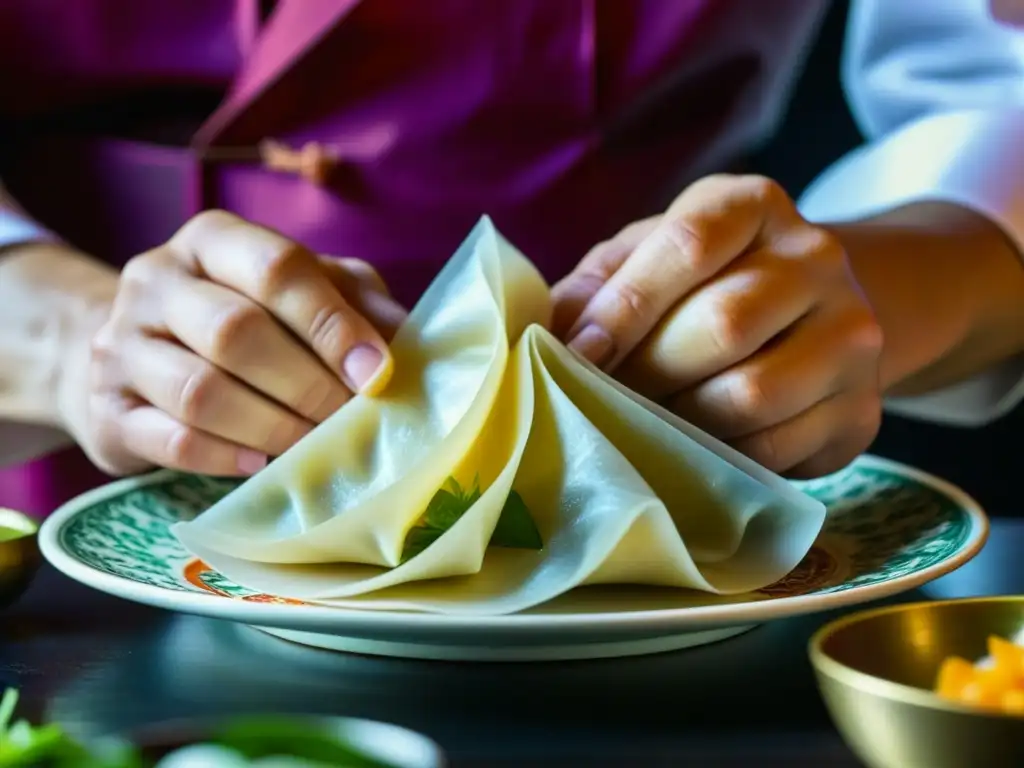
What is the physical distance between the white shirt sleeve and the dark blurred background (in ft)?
0.74

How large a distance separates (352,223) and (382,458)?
0.42 metres

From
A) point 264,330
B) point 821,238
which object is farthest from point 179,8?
point 821,238

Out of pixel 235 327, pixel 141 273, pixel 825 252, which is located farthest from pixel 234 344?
pixel 825 252

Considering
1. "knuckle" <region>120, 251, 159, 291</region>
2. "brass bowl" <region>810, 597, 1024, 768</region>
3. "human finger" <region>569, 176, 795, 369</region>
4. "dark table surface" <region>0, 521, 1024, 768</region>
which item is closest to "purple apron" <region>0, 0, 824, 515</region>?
"knuckle" <region>120, 251, 159, 291</region>

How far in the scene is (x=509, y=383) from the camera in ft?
2.10

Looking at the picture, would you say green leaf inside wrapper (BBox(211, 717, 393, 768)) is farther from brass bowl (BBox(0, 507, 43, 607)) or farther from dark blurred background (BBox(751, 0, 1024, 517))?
dark blurred background (BBox(751, 0, 1024, 517))

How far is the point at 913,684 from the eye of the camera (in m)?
0.42

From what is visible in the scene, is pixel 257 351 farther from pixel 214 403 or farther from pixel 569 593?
pixel 569 593

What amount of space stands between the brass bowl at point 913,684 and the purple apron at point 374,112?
66 cm

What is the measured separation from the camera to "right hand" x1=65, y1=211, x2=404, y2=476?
0.65 metres

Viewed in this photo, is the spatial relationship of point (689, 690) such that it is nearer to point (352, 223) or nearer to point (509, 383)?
point (509, 383)

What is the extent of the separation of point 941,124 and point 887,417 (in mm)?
490

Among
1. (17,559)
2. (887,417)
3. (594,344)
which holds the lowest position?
(887,417)

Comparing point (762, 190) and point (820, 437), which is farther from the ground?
point (762, 190)
